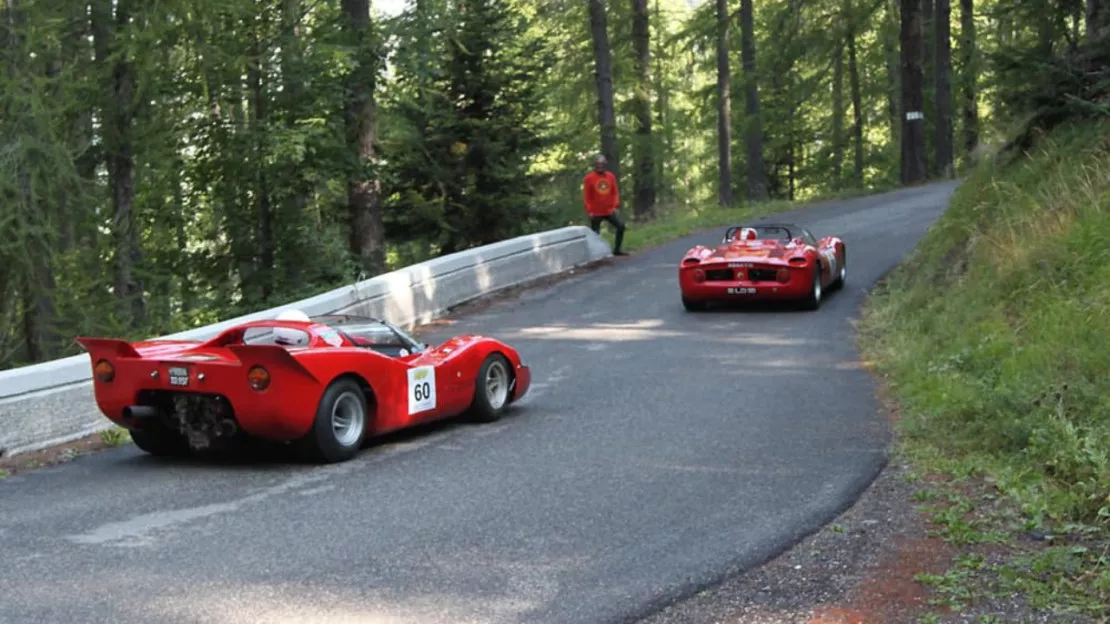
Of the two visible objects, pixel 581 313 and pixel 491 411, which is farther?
pixel 581 313

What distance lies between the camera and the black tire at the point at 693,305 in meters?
16.3

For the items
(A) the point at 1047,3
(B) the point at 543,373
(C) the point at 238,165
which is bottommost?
(B) the point at 543,373

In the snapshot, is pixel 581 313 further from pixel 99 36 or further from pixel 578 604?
pixel 578 604

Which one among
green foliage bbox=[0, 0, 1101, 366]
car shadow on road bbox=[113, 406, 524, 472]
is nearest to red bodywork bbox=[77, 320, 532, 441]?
car shadow on road bbox=[113, 406, 524, 472]

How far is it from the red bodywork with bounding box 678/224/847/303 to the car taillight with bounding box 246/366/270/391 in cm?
901

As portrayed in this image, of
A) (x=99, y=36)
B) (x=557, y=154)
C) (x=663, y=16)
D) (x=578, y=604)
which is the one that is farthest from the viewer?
(x=663, y=16)

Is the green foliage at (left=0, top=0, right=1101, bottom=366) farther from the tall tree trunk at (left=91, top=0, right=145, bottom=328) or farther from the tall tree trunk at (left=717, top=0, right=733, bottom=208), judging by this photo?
the tall tree trunk at (left=717, top=0, right=733, bottom=208)

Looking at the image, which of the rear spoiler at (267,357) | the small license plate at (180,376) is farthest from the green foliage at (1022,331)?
the small license plate at (180,376)

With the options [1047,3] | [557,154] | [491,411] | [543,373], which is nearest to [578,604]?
[491,411]

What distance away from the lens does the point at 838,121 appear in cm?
4747

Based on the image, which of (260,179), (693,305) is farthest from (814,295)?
(260,179)

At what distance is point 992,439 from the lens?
763 cm

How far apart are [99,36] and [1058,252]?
1254 cm

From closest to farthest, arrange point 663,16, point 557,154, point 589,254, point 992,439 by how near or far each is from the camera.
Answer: point 992,439, point 589,254, point 557,154, point 663,16
